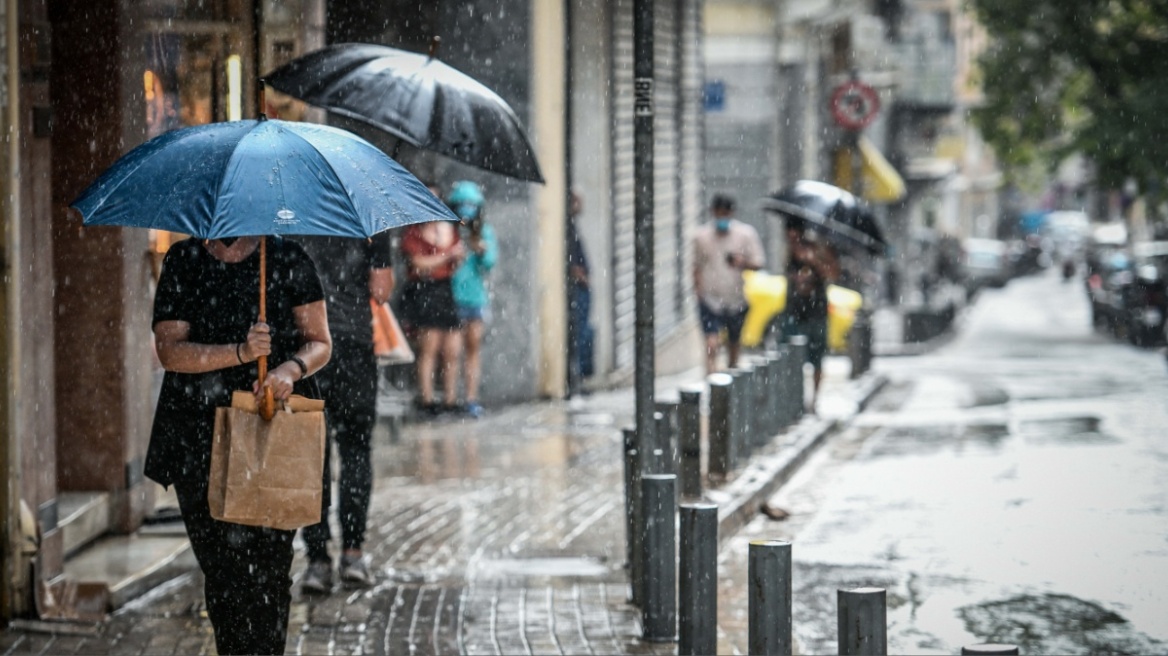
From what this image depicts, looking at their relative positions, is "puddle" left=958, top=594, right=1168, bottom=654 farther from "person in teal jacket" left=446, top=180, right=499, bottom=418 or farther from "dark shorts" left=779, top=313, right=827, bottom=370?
"dark shorts" left=779, top=313, right=827, bottom=370

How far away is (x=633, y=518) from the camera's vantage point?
7695 millimetres

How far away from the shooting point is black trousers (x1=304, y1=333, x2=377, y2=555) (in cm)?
748

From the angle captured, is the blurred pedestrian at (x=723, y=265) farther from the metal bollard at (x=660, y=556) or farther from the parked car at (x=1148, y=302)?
the parked car at (x=1148, y=302)

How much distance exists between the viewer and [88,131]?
8.49m

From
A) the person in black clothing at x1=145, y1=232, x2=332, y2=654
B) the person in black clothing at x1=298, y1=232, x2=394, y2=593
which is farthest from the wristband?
the person in black clothing at x1=298, y1=232, x2=394, y2=593

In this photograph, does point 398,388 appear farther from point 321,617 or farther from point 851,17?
point 851,17

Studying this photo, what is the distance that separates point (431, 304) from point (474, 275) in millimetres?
486

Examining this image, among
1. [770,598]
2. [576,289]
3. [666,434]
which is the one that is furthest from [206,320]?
[576,289]

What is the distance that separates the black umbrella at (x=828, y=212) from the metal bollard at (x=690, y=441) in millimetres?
4869

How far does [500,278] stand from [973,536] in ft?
21.7

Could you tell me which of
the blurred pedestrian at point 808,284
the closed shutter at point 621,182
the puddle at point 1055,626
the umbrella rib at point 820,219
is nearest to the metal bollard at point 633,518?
the puddle at point 1055,626

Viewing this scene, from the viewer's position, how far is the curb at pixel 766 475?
A: 978 cm

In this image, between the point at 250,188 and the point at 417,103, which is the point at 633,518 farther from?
the point at 250,188

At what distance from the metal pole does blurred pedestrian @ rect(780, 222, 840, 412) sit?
21.6 feet
